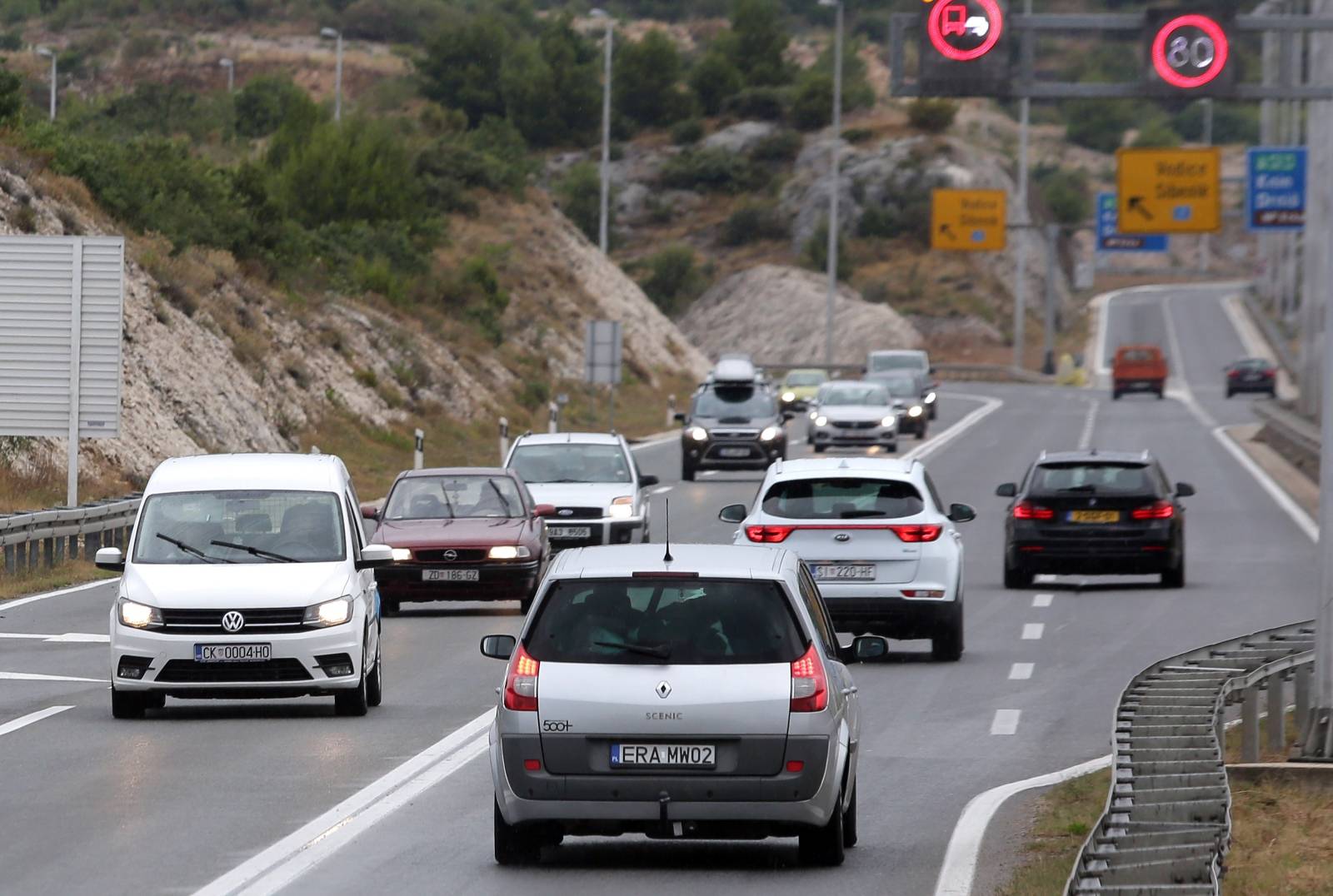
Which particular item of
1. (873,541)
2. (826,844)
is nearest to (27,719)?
(873,541)

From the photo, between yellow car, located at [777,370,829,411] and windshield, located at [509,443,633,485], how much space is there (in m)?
39.6

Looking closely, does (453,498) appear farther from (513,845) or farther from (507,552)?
(513,845)

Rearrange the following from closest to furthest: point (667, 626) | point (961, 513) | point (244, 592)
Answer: point (667, 626) → point (244, 592) → point (961, 513)

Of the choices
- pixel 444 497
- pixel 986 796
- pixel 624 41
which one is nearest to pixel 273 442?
pixel 444 497

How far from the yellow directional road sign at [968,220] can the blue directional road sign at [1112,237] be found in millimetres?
10606

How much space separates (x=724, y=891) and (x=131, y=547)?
7325 millimetres

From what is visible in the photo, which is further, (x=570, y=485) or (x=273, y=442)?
(x=273, y=442)

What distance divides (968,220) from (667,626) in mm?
88425

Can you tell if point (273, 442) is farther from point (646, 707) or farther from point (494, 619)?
point (646, 707)

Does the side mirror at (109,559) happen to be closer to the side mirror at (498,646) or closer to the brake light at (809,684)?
the side mirror at (498,646)

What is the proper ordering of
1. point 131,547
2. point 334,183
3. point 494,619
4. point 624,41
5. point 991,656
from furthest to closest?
1. point 624,41
2. point 334,183
3. point 494,619
4. point 991,656
5. point 131,547

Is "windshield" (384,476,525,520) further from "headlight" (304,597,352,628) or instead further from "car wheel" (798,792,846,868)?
"car wheel" (798,792,846,868)

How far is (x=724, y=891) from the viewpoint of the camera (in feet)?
32.8

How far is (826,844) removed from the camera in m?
10.5
